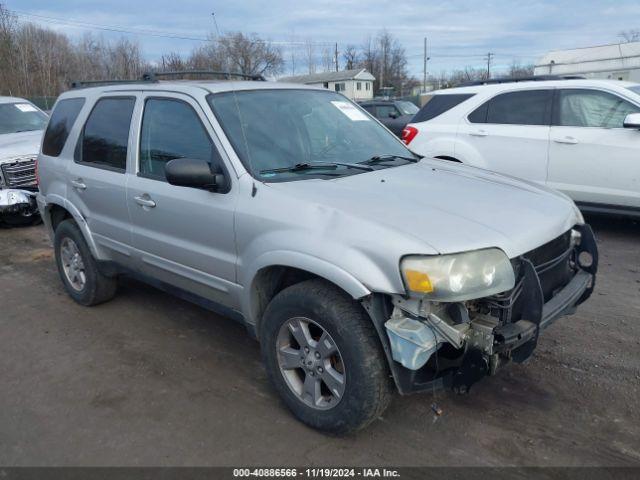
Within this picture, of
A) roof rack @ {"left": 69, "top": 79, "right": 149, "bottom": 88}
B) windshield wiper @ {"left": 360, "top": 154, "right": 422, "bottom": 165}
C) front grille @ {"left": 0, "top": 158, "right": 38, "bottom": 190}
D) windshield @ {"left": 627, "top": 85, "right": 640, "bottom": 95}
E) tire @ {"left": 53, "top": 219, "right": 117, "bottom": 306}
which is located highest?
roof rack @ {"left": 69, "top": 79, "right": 149, "bottom": 88}

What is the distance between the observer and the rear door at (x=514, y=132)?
6875 millimetres

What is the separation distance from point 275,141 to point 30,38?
201ft

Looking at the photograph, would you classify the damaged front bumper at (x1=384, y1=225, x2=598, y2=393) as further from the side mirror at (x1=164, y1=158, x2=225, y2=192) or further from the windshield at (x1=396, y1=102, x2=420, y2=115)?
the windshield at (x1=396, y1=102, x2=420, y2=115)

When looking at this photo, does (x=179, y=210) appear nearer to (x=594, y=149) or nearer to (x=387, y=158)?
(x=387, y=158)

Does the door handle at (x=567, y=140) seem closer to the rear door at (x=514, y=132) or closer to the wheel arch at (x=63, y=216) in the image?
the rear door at (x=514, y=132)

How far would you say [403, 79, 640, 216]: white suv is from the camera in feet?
20.7

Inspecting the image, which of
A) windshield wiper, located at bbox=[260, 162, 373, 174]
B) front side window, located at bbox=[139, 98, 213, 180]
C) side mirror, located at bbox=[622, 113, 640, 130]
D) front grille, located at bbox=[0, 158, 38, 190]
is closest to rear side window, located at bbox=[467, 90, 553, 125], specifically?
side mirror, located at bbox=[622, 113, 640, 130]

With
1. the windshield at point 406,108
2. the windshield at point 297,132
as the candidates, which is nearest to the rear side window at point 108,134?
the windshield at point 297,132

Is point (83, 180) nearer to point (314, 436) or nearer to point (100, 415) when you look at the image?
point (100, 415)

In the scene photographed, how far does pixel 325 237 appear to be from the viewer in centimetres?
277

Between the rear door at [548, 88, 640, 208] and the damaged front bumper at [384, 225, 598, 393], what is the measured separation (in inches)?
165

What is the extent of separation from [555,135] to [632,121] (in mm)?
950

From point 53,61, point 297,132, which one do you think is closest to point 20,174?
point 297,132

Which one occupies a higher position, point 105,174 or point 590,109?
point 590,109
